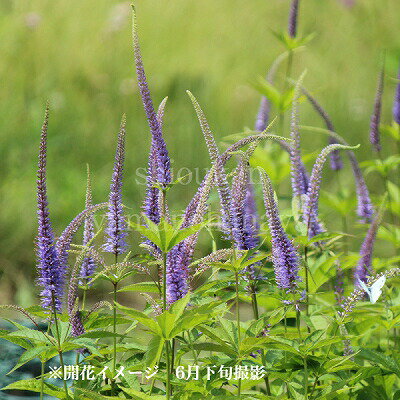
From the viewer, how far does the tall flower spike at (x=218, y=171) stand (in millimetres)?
1965

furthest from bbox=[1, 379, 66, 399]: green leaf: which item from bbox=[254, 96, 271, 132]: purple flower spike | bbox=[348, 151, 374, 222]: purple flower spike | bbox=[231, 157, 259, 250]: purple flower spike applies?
bbox=[254, 96, 271, 132]: purple flower spike

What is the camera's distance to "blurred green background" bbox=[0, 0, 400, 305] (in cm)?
641

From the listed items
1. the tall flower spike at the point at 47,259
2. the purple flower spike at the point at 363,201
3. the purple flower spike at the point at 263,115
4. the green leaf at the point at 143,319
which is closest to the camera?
the green leaf at the point at 143,319

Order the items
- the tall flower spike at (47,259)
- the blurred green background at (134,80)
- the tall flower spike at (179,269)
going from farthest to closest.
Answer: the blurred green background at (134,80)
the tall flower spike at (179,269)
the tall flower spike at (47,259)

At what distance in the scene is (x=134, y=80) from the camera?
779 cm

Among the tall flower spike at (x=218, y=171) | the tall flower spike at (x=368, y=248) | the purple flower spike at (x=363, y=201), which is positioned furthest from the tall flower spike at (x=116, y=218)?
the purple flower spike at (x=363, y=201)

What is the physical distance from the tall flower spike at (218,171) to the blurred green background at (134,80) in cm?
335

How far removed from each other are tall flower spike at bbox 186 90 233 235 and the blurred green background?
132 inches

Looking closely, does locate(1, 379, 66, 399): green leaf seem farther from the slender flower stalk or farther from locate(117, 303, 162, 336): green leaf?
the slender flower stalk

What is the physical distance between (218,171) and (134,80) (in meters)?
6.01

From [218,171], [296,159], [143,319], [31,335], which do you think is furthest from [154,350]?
[296,159]

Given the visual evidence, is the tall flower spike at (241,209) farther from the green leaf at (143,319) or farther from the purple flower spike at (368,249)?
the purple flower spike at (368,249)

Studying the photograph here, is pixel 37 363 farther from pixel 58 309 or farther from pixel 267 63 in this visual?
pixel 267 63

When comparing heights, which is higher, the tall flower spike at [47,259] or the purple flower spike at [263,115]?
the purple flower spike at [263,115]
